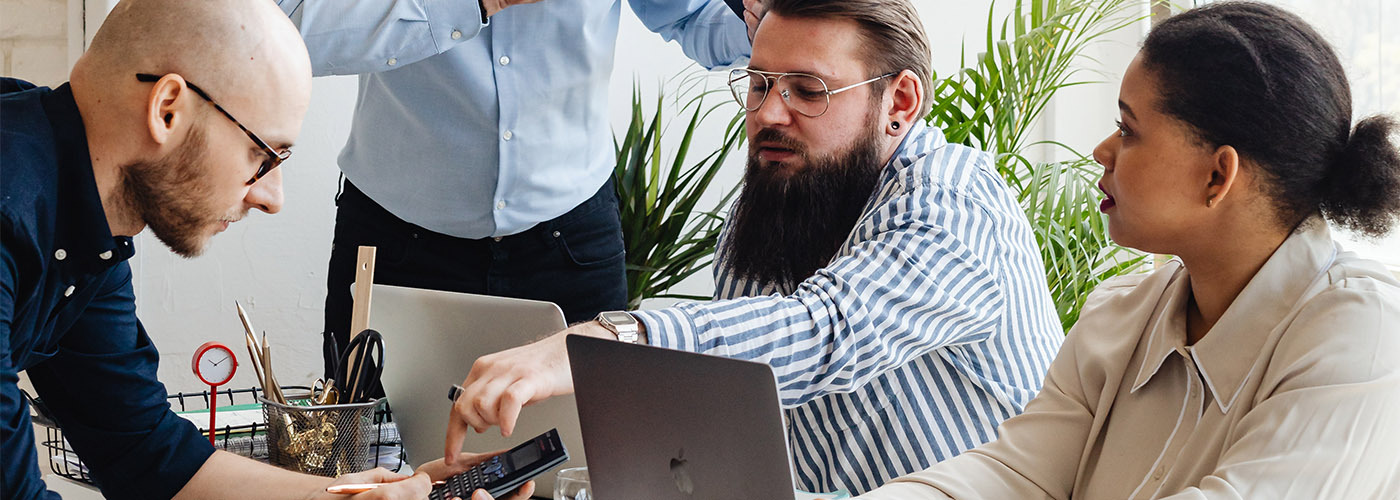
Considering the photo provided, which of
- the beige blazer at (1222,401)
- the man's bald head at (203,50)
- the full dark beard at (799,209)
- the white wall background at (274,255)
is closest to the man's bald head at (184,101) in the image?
the man's bald head at (203,50)

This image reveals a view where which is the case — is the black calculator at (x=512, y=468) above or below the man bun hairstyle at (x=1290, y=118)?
below

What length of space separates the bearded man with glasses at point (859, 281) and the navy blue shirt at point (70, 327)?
0.46 m

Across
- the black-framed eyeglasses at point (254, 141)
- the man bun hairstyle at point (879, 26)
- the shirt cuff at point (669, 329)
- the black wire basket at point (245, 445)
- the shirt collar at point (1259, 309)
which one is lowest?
the black wire basket at point (245, 445)

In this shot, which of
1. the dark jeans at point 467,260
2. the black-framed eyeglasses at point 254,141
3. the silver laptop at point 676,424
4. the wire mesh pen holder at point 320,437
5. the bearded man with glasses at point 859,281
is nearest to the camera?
the silver laptop at point 676,424

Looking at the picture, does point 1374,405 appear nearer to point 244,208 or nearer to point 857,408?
point 857,408

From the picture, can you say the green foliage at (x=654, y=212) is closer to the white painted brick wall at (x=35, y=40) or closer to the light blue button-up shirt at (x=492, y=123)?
the light blue button-up shirt at (x=492, y=123)

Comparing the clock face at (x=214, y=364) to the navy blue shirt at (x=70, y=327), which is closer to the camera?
the navy blue shirt at (x=70, y=327)

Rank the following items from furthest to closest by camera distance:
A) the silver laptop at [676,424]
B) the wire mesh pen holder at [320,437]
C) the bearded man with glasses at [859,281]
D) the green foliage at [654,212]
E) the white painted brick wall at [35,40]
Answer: the green foliage at [654,212] < the white painted brick wall at [35,40] < the wire mesh pen holder at [320,437] < the bearded man with glasses at [859,281] < the silver laptop at [676,424]

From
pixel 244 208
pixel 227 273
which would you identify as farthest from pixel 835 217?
pixel 227 273

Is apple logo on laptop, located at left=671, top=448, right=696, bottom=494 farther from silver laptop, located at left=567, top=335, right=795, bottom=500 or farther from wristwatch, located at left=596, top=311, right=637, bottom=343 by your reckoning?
wristwatch, located at left=596, top=311, right=637, bottom=343

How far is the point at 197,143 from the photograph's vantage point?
1.28 metres

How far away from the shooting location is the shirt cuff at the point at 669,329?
1.30 meters

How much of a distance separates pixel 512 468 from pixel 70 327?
0.62m

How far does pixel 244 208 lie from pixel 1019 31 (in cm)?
215
